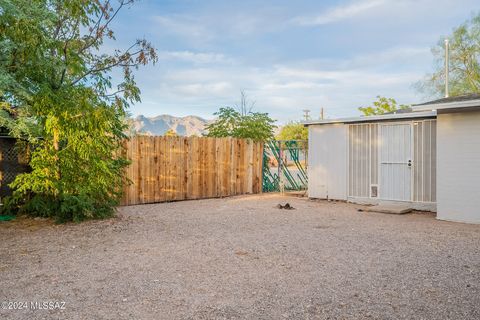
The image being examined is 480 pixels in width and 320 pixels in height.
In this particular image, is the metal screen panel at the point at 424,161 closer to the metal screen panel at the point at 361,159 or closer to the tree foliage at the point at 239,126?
the metal screen panel at the point at 361,159

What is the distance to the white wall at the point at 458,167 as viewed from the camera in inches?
312

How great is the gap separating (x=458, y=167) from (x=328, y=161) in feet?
13.0

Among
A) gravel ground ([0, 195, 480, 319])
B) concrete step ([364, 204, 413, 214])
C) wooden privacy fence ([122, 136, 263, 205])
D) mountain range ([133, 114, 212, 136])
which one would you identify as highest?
mountain range ([133, 114, 212, 136])

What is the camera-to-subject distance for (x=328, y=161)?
37.9 feet

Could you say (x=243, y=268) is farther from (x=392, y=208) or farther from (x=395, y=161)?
(x=395, y=161)

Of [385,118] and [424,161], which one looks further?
[385,118]

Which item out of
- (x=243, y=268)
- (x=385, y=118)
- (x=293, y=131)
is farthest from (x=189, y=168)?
(x=293, y=131)

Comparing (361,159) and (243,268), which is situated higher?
(361,159)

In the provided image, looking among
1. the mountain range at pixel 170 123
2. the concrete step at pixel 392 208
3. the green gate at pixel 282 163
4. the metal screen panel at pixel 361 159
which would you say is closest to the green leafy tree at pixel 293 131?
the green gate at pixel 282 163

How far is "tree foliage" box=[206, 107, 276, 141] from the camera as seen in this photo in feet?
51.0

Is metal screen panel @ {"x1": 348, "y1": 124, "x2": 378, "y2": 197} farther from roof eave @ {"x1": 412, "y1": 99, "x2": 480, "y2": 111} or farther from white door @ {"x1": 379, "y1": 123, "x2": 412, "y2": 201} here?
roof eave @ {"x1": 412, "y1": 99, "x2": 480, "y2": 111}

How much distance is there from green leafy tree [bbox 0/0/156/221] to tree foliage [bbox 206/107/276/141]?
7.60 metres

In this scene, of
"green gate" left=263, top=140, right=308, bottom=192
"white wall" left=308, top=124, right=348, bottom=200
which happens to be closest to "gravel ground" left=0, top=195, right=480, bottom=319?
"white wall" left=308, top=124, right=348, bottom=200

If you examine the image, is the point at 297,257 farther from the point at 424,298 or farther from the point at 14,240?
the point at 14,240
